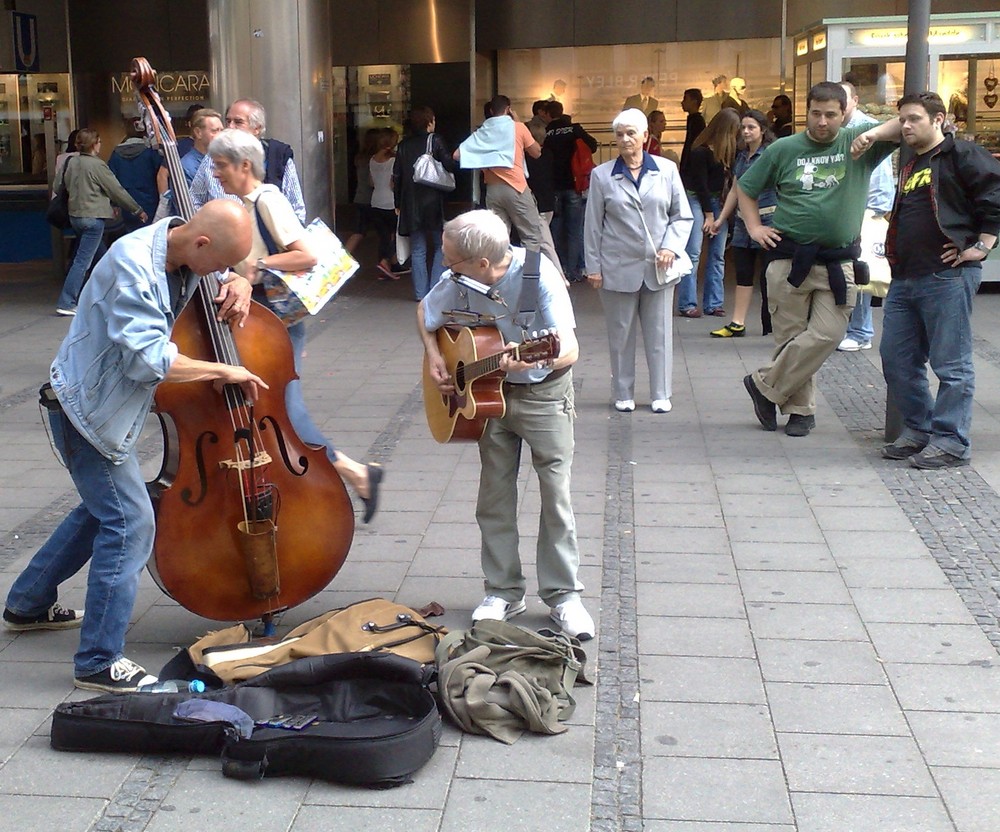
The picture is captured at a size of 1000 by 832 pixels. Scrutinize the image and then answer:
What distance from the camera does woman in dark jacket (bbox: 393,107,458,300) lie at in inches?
484

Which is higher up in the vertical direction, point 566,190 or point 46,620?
point 566,190

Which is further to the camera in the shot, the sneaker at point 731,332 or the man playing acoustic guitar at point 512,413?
the sneaker at point 731,332

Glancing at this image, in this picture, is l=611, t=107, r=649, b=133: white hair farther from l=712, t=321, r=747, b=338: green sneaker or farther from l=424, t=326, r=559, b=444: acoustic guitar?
l=424, t=326, r=559, b=444: acoustic guitar

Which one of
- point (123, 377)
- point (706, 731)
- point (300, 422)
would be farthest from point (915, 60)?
point (123, 377)

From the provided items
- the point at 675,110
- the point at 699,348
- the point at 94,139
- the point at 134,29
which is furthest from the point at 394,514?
the point at 134,29

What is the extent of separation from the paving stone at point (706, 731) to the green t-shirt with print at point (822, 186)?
12.4 ft

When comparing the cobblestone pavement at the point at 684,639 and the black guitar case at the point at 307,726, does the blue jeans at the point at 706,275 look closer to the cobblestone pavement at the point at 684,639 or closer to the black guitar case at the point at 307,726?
the cobblestone pavement at the point at 684,639

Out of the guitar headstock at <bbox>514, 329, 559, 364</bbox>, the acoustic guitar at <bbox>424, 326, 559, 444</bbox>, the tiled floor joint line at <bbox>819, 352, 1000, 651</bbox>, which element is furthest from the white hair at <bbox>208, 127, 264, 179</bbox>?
the tiled floor joint line at <bbox>819, 352, 1000, 651</bbox>

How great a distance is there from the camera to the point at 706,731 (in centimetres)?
394

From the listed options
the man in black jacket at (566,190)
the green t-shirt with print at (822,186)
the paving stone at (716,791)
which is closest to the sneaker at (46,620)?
the paving stone at (716,791)

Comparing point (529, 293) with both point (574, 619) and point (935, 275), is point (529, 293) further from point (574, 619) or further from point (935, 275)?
point (935, 275)

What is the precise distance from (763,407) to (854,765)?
414 cm

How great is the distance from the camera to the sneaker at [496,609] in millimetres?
4746

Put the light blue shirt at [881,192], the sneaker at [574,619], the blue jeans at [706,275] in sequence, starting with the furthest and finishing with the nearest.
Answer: the blue jeans at [706,275], the light blue shirt at [881,192], the sneaker at [574,619]
